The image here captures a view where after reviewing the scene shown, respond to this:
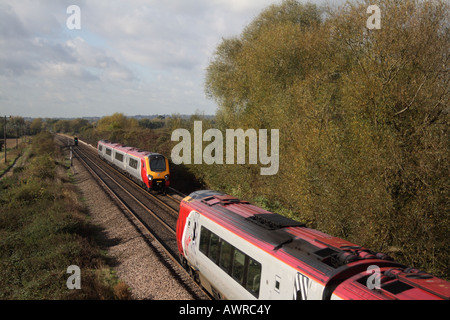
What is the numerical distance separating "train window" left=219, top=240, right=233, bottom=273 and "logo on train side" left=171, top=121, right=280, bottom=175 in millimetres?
10041

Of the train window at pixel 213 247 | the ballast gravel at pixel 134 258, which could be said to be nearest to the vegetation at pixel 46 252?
the ballast gravel at pixel 134 258

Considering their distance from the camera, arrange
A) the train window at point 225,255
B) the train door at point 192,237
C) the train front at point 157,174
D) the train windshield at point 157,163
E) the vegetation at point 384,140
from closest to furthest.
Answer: the train window at point 225,255 < the vegetation at point 384,140 < the train door at point 192,237 < the train front at point 157,174 < the train windshield at point 157,163

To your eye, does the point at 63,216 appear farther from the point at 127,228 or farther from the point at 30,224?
the point at 127,228

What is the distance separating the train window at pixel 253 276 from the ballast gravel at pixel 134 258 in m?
3.35

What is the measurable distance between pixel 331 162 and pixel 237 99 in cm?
1418

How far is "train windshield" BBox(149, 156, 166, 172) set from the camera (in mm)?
23094

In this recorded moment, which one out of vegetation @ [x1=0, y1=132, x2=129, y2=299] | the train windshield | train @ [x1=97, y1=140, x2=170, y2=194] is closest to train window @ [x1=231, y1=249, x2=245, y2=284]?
vegetation @ [x1=0, y1=132, x2=129, y2=299]

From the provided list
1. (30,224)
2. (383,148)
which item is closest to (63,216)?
(30,224)

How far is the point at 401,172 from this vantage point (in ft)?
30.2

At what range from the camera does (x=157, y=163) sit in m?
23.6

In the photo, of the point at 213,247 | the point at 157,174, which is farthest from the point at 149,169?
the point at 213,247

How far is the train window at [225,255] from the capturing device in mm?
7422

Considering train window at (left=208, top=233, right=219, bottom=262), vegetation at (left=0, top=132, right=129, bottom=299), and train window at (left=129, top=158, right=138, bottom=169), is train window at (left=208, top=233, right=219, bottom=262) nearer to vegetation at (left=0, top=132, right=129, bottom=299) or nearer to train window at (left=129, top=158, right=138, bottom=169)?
vegetation at (left=0, top=132, right=129, bottom=299)

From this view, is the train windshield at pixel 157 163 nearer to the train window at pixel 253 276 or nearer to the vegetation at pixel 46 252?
the vegetation at pixel 46 252
